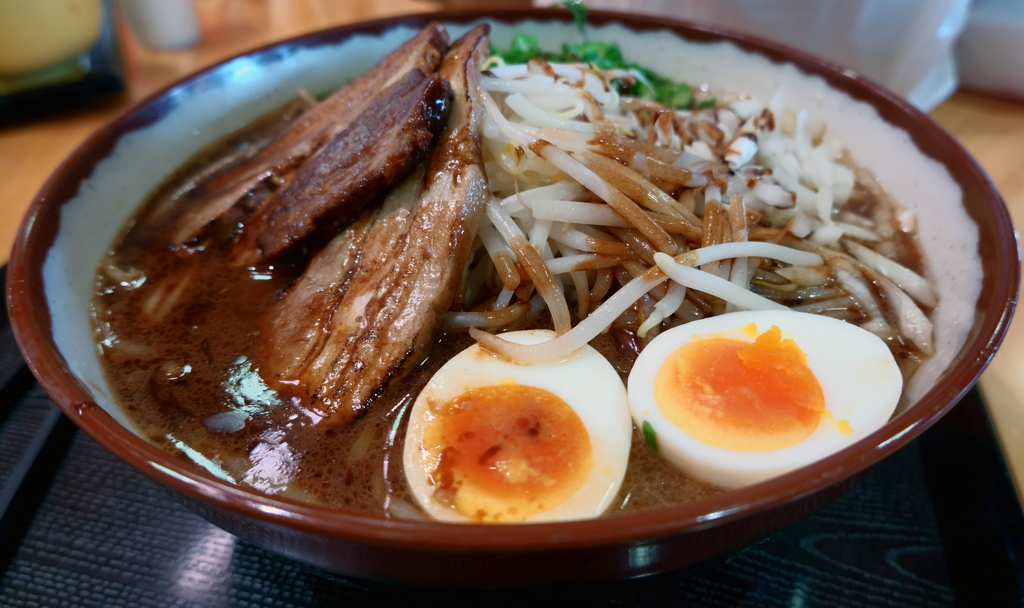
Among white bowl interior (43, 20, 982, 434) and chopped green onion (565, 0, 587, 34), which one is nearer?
white bowl interior (43, 20, 982, 434)

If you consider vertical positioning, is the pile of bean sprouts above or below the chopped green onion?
below

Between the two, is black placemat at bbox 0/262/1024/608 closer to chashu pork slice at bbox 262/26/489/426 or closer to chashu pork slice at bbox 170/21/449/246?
chashu pork slice at bbox 262/26/489/426

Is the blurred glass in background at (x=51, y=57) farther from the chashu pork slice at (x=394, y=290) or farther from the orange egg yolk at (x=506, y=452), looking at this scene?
the orange egg yolk at (x=506, y=452)

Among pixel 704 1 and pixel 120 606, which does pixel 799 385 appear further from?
pixel 704 1

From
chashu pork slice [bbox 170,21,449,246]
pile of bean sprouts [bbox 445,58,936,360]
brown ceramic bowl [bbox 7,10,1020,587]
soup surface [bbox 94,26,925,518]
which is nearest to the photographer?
brown ceramic bowl [bbox 7,10,1020,587]

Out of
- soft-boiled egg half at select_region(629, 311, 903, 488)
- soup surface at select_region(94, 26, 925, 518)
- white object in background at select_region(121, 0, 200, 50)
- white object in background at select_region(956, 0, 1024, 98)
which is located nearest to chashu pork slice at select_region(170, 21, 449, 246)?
soup surface at select_region(94, 26, 925, 518)

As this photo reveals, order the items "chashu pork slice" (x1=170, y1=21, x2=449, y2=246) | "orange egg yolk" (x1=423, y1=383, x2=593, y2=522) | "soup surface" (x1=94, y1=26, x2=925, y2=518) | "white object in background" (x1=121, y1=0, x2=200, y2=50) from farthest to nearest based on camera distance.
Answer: "white object in background" (x1=121, y1=0, x2=200, y2=50) → "chashu pork slice" (x1=170, y1=21, x2=449, y2=246) → "soup surface" (x1=94, y1=26, x2=925, y2=518) → "orange egg yolk" (x1=423, y1=383, x2=593, y2=522)
